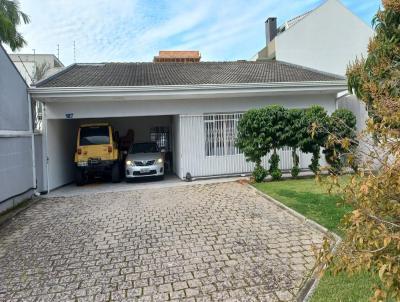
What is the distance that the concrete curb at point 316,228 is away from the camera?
3.79 meters

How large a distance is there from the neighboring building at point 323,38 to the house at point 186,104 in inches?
288

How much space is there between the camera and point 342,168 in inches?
119

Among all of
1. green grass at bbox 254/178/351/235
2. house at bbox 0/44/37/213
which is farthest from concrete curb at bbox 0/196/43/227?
green grass at bbox 254/178/351/235

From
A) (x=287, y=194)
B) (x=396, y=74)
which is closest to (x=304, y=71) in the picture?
(x=287, y=194)

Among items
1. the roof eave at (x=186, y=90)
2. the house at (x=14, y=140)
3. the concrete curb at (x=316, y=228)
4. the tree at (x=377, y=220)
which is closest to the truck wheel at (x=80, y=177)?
the house at (x=14, y=140)

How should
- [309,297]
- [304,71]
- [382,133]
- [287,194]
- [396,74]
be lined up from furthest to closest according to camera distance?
1. [304,71]
2. [287,194]
3. [396,74]
4. [309,297]
5. [382,133]

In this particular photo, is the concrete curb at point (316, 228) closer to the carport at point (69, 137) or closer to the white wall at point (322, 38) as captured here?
the carport at point (69, 137)

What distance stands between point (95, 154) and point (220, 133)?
5086mm

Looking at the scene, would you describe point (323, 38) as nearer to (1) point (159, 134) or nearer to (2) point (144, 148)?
(1) point (159, 134)

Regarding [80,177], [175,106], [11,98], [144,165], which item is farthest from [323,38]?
[11,98]

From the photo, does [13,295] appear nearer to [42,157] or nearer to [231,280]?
[231,280]

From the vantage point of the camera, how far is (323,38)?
22.0 metres

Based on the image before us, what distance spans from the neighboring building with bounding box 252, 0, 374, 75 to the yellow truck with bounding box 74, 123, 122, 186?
527 inches

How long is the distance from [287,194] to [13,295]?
23.2ft
